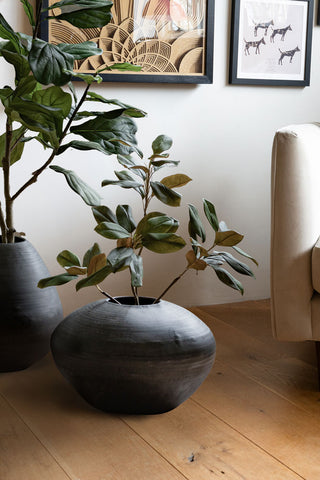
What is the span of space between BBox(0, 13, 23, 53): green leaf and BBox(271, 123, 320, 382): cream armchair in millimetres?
748

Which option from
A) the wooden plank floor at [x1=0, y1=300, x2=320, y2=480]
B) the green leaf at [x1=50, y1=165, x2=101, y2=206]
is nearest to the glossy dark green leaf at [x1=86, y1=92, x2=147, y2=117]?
the green leaf at [x1=50, y1=165, x2=101, y2=206]

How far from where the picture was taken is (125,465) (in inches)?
56.4

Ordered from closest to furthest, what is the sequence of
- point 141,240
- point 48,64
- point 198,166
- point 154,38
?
point 48,64, point 141,240, point 154,38, point 198,166

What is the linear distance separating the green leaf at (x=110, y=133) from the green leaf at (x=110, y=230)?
0.21m

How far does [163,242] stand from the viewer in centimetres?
161

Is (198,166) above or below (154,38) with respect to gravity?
below

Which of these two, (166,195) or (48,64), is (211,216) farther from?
(48,64)

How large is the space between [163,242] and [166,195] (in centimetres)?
13

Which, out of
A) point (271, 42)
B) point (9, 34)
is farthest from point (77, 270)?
point (271, 42)

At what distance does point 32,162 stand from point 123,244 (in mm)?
783

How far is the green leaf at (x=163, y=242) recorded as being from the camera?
1599 mm

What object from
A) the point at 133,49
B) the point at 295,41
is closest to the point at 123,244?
the point at 133,49

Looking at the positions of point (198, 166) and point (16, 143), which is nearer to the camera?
point (16, 143)

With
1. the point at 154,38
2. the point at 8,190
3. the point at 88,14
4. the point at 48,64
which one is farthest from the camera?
the point at 154,38
